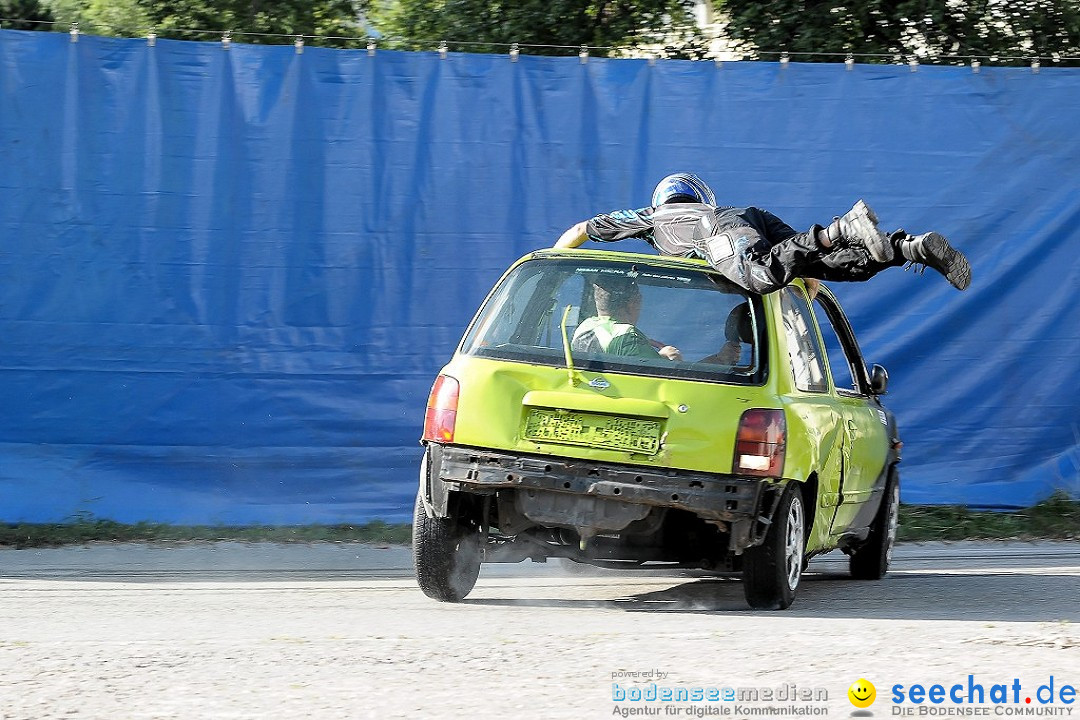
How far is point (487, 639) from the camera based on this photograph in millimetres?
5938

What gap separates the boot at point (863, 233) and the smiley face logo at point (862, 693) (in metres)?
2.47

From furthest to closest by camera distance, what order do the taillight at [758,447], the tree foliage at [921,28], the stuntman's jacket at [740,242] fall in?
1. the tree foliage at [921,28]
2. the stuntman's jacket at [740,242]
3. the taillight at [758,447]

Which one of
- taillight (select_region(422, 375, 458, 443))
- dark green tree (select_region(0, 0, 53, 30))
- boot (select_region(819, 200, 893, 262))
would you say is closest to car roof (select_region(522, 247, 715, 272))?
boot (select_region(819, 200, 893, 262))

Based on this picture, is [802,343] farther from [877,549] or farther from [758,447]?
[877,549]

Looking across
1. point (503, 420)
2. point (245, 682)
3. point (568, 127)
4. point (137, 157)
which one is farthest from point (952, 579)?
point (137, 157)

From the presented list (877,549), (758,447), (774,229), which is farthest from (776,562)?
(877,549)

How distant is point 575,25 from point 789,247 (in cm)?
601

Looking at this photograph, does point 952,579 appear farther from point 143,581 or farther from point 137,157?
point 137,157

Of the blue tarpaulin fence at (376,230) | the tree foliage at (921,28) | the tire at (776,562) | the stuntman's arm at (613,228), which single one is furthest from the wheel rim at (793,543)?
the tree foliage at (921,28)

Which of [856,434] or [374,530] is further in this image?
[374,530]

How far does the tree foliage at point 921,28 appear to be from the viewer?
39.9 ft

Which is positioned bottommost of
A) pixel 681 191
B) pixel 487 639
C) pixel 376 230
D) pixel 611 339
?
pixel 487 639

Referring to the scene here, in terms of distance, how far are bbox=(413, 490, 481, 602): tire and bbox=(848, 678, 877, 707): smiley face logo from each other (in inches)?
91.5

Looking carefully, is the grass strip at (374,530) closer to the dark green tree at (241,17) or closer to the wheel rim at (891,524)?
the wheel rim at (891,524)
